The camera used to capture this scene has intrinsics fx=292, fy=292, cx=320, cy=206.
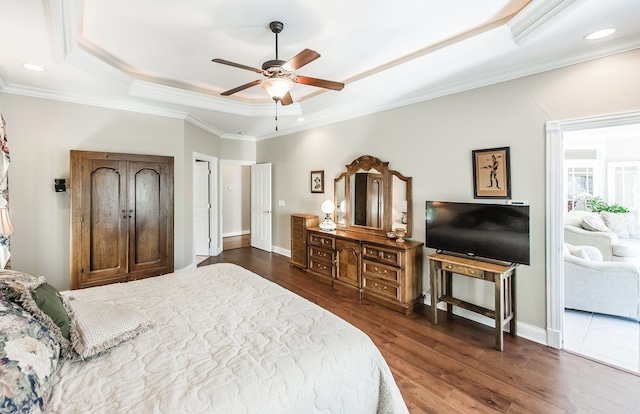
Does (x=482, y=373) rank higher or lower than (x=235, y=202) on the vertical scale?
lower

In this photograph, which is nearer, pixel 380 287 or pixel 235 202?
pixel 380 287

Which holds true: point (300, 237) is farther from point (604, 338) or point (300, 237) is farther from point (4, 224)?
point (604, 338)

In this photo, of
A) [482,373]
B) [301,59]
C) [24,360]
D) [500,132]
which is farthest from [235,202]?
[24,360]

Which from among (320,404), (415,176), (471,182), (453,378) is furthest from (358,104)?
(320,404)

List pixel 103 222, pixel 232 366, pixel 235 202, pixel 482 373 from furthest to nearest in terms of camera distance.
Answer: pixel 235 202 → pixel 103 222 → pixel 482 373 → pixel 232 366

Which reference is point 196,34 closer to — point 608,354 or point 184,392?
point 184,392

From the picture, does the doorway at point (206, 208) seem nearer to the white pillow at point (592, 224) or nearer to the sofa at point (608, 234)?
the sofa at point (608, 234)

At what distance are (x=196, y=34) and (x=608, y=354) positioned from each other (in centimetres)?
465

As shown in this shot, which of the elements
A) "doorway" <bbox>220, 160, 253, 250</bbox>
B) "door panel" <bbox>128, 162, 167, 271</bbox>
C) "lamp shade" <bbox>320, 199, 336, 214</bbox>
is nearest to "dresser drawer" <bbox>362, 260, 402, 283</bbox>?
"lamp shade" <bbox>320, 199, 336, 214</bbox>

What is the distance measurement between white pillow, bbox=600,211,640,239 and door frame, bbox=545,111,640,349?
4.01 metres

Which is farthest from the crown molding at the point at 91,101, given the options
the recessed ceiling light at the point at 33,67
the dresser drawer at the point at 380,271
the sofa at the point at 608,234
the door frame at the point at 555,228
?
the sofa at the point at 608,234

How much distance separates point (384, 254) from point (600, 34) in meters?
2.71

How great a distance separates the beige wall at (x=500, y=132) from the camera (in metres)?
2.50

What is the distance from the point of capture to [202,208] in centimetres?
601
